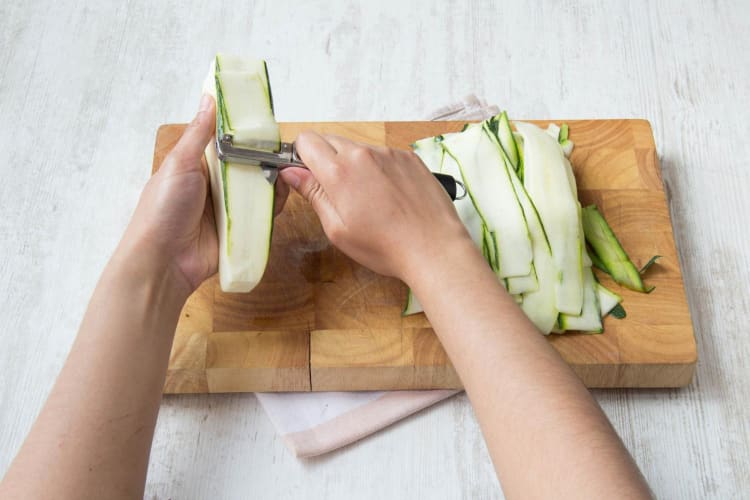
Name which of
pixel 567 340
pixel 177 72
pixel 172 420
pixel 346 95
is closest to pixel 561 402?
pixel 567 340

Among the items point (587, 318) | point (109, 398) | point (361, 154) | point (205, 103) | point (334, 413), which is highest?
point (205, 103)

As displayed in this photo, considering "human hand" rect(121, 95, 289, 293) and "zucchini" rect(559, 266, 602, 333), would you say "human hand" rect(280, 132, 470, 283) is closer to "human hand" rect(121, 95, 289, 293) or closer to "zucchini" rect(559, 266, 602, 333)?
"human hand" rect(121, 95, 289, 293)

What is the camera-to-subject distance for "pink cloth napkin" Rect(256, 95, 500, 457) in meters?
1.70

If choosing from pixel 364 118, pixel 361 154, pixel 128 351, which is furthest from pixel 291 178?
pixel 364 118

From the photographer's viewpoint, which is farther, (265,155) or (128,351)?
(265,155)

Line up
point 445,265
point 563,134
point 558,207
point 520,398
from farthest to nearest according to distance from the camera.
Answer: point 563,134 → point 558,207 → point 445,265 → point 520,398

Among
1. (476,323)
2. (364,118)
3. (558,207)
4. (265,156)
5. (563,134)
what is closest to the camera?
(476,323)

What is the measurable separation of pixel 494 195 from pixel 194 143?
0.61 metres

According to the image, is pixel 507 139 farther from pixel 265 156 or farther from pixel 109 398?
pixel 109 398

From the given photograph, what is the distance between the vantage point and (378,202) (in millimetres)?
1609

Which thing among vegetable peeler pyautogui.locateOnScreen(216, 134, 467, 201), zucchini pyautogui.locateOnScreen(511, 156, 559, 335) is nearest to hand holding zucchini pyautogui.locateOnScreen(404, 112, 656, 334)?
zucchini pyautogui.locateOnScreen(511, 156, 559, 335)

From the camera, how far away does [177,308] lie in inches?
63.5

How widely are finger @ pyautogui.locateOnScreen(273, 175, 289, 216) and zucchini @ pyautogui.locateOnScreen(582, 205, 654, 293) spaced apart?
0.63 metres

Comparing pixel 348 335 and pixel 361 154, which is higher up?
pixel 361 154
